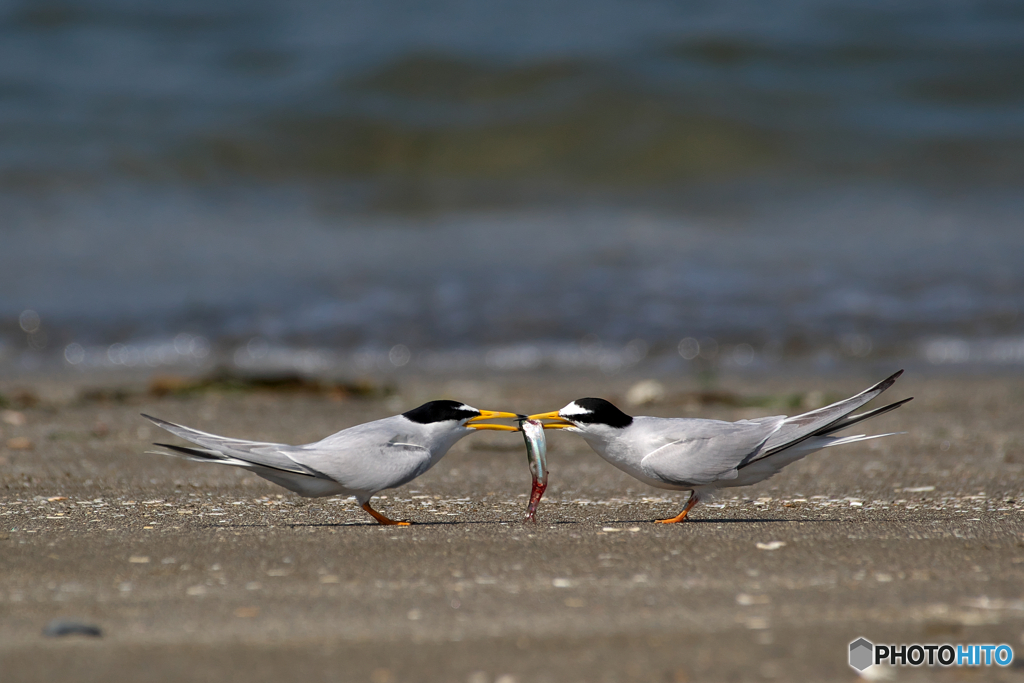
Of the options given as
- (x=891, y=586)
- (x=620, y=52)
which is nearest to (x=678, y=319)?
(x=891, y=586)

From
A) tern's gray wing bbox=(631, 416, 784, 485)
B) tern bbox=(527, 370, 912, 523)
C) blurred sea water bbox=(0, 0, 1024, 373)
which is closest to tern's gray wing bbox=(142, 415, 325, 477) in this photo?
tern bbox=(527, 370, 912, 523)

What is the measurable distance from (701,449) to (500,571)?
0.99 metres

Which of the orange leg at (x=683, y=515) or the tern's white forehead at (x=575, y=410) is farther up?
the tern's white forehead at (x=575, y=410)

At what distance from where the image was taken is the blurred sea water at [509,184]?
937cm

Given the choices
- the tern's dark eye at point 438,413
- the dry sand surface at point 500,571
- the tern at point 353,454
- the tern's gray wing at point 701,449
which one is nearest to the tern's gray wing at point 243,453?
the tern at point 353,454

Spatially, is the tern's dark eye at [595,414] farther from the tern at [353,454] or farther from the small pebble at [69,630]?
the small pebble at [69,630]

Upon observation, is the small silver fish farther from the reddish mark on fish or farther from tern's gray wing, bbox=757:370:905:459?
tern's gray wing, bbox=757:370:905:459

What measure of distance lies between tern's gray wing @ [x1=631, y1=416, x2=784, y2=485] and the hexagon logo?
125 centimetres

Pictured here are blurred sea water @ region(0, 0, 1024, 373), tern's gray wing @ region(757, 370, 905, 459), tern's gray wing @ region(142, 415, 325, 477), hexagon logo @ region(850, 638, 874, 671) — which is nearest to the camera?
hexagon logo @ region(850, 638, 874, 671)

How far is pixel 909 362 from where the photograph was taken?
8.23 metres

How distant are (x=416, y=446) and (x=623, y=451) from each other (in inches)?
28.5

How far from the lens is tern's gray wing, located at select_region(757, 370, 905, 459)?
329 cm

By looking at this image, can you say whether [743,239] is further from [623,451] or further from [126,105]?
[126,105]

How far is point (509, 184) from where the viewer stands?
14.6 meters
